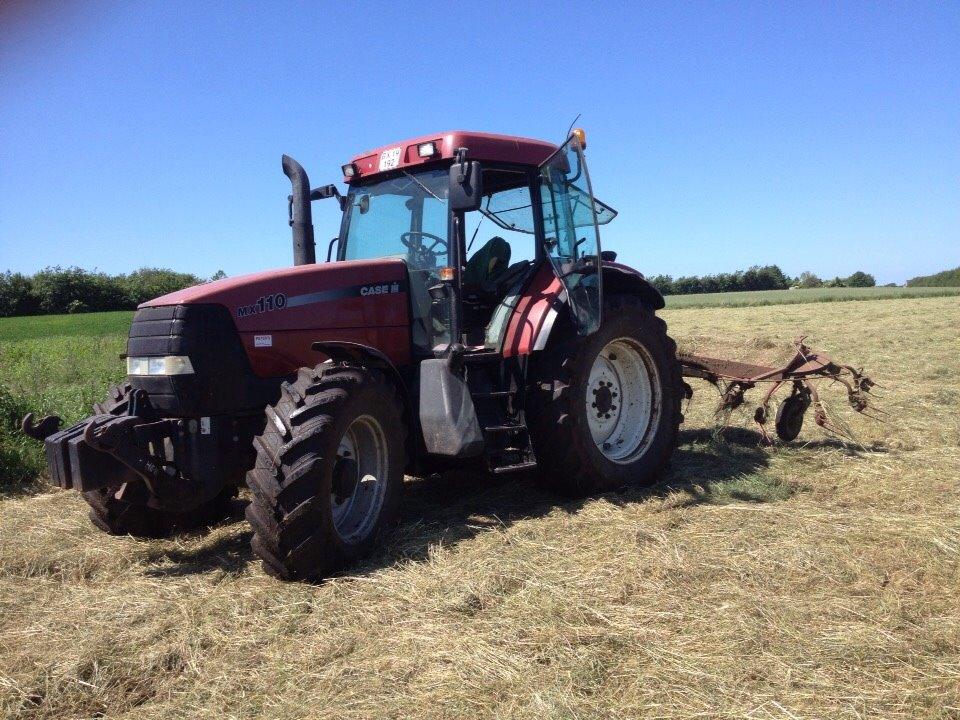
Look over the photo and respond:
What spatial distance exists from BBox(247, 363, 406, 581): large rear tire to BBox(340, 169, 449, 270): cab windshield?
1162mm

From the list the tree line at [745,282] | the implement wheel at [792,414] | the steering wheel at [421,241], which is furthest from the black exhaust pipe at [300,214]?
the tree line at [745,282]

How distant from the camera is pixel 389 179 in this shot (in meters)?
5.42

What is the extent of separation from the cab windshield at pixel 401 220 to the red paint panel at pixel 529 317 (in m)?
0.61

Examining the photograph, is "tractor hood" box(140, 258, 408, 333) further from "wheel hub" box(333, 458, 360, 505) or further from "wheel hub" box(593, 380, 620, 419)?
"wheel hub" box(593, 380, 620, 419)

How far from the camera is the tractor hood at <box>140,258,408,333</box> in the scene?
4.27 metres

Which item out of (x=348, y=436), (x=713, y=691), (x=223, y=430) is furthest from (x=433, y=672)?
(x=223, y=430)

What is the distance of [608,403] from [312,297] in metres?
2.31

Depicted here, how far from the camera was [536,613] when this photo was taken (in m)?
3.35

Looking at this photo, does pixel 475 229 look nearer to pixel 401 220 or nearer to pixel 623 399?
pixel 401 220

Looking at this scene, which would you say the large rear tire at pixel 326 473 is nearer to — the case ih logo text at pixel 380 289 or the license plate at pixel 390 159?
the case ih logo text at pixel 380 289

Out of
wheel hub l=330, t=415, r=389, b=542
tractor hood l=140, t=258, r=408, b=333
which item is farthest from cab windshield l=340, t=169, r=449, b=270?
wheel hub l=330, t=415, r=389, b=542

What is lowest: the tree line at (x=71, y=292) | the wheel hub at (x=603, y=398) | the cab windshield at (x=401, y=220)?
the wheel hub at (x=603, y=398)

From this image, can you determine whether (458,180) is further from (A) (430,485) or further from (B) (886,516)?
(B) (886,516)

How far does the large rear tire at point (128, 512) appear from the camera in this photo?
4469 mm
